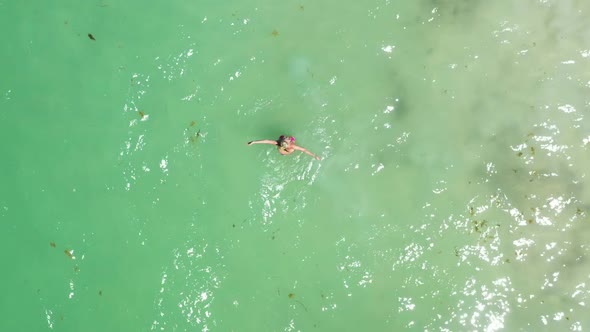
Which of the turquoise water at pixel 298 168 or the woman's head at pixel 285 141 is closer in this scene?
the woman's head at pixel 285 141

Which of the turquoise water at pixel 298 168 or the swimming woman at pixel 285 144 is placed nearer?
the swimming woman at pixel 285 144

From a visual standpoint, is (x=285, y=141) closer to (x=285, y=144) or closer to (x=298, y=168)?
(x=285, y=144)

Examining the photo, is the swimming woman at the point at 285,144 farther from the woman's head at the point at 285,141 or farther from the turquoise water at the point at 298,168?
the turquoise water at the point at 298,168

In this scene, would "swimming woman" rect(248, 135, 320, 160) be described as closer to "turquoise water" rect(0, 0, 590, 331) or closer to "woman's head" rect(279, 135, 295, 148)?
"woman's head" rect(279, 135, 295, 148)

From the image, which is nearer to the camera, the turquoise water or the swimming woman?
the swimming woman

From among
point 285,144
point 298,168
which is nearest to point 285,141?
point 285,144

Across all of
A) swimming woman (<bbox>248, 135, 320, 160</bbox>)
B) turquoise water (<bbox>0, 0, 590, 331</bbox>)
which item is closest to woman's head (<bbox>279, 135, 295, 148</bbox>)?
swimming woman (<bbox>248, 135, 320, 160</bbox>)

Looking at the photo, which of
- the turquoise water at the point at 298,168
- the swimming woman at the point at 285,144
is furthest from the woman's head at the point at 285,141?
the turquoise water at the point at 298,168

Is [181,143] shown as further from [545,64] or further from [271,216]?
[545,64]

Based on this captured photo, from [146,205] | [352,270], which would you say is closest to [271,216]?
[352,270]
